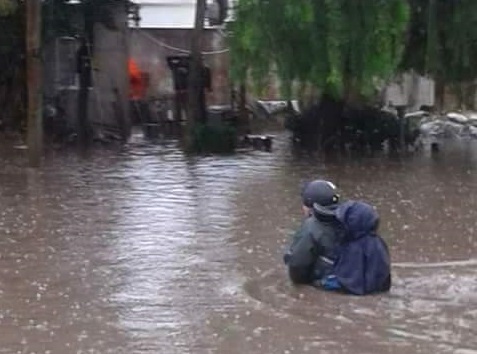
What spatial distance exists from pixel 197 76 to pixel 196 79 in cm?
12

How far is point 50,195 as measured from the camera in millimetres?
17531

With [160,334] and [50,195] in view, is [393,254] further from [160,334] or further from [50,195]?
[50,195]

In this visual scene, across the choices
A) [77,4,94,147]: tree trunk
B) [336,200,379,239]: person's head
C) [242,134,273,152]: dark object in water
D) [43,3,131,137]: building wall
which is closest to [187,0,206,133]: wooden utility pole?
[242,134,273,152]: dark object in water

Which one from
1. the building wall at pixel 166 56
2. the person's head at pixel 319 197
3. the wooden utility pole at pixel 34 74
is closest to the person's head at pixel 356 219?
the person's head at pixel 319 197

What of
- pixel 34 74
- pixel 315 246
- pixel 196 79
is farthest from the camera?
pixel 196 79

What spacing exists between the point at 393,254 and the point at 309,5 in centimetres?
885

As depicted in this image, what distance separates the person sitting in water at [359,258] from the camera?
10.4 metres

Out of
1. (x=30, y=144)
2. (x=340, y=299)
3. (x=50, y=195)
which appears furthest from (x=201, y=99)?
(x=340, y=299)

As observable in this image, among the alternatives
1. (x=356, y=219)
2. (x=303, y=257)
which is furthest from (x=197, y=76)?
(x=356, y=219)

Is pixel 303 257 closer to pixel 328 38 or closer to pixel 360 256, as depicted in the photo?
pixel 360 256

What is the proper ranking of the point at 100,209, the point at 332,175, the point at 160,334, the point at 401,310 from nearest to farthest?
1. the point at 160,334
2. the point at 401,310
3. the point at 100,209
4. the point at 332,175

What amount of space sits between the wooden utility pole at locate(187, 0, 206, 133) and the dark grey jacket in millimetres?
15092

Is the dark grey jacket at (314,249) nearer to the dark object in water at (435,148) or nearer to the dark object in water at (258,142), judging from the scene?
the dark object in water at (258,142)

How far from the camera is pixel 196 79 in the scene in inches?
1045
